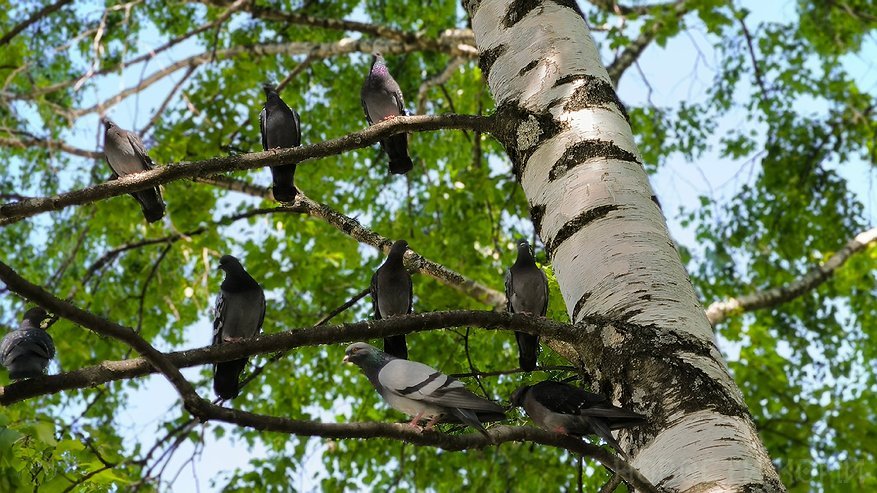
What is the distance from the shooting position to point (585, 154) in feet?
9.09

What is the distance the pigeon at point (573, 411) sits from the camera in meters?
2.20

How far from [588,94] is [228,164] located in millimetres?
1220

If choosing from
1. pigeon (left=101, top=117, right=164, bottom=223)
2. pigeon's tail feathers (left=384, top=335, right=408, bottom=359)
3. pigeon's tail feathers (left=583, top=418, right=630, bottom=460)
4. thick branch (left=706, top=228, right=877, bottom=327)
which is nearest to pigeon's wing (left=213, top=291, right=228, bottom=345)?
pigeon's tail feathers (left=384, top=335, right=408, bottom=359)

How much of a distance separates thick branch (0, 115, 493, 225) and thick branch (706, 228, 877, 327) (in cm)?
528

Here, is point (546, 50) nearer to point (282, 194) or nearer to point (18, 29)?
point (282, 194)

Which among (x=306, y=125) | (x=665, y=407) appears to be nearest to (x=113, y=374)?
(x=665, y=407)

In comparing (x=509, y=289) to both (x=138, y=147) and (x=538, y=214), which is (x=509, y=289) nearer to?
(x=538, y=214)

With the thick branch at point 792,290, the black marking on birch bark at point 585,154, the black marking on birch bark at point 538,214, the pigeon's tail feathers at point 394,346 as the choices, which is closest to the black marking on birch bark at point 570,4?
the black marking on birch bark at point 585,154

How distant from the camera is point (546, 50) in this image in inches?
123

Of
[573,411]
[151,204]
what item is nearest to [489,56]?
[573,411]

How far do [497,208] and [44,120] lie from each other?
5304 millimetres

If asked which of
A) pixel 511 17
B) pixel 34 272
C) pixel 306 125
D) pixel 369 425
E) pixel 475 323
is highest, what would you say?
pixel 306 125

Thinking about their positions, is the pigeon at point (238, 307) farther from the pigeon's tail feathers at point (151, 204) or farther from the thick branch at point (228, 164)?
the thick branch at point (228, 164)

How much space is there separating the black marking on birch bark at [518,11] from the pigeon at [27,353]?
83.5 inches
